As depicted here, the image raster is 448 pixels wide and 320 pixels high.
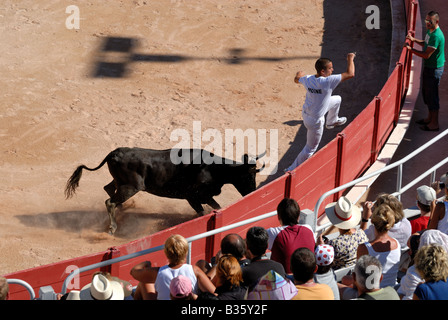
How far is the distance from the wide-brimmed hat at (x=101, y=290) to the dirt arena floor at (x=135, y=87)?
3.54 metres

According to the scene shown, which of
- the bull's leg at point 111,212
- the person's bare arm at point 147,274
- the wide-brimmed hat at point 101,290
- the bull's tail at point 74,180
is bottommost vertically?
the bull's leg at point 111,212

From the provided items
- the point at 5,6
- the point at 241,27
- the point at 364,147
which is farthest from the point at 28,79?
the point at 364,147

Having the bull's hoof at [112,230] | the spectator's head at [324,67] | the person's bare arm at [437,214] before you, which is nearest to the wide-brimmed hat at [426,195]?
the person's bare arm at [437,214]

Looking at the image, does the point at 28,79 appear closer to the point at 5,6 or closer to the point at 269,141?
the point at 5,6

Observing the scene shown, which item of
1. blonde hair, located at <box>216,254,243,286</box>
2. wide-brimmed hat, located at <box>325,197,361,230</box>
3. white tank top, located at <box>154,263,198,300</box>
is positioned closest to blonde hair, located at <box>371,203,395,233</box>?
wide-brimmed hat, located at <box>325,197,361,230</box>

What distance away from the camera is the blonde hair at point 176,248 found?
16.6ft

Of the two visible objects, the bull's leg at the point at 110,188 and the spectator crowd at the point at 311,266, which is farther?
the bull's leg at the point at 110,188

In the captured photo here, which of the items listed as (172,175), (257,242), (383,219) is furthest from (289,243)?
(172,175)

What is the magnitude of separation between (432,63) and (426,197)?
4.26 metres

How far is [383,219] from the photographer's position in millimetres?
5668

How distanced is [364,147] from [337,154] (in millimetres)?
811

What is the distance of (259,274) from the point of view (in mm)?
5129

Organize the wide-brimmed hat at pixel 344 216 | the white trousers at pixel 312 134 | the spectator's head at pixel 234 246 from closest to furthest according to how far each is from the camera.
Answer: the spectator's head at pixel 234 246
the wide-brimmed hat at pixel 344 216
the white trousers at pixel 312 134

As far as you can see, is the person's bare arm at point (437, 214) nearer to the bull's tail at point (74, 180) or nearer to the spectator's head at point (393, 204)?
the spectator's head at point (393, 204)
